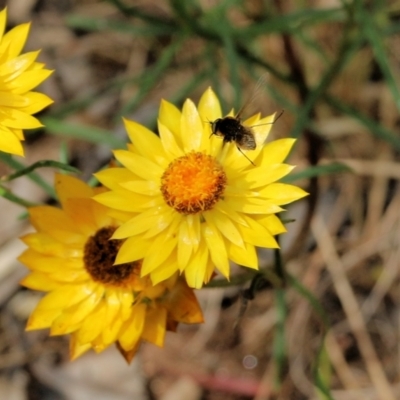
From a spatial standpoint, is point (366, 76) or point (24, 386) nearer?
point (24, 386)

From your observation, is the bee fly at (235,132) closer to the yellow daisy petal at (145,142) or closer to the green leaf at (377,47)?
A: the yellow daisy petal at (145,142)

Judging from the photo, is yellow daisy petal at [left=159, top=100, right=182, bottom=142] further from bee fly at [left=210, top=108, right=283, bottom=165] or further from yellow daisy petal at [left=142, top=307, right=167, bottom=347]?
yellow daisy petal at [left=142, top=307, right=167, bottom=347]

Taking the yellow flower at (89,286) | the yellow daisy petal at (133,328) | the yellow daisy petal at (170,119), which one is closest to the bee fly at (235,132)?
the yellow daisy petal at (170,119)

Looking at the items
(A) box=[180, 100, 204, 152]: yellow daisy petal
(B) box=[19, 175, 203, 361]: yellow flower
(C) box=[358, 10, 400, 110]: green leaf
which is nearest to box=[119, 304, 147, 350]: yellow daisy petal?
(B) box=[19, 175, 203, 361]: yellow flower

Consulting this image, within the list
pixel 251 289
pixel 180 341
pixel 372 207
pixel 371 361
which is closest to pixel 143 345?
pixel 180 341

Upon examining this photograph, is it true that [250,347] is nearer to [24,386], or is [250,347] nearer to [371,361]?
[371,361]

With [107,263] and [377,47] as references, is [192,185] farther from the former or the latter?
[377,47]

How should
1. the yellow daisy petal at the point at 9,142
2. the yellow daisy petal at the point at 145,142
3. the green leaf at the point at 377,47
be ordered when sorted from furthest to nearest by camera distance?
1. the green leaf at the point at 377,47
2. the yellow daisy petal at the point at 145,142
3. the yellow daisy petal at the point at 9,142
